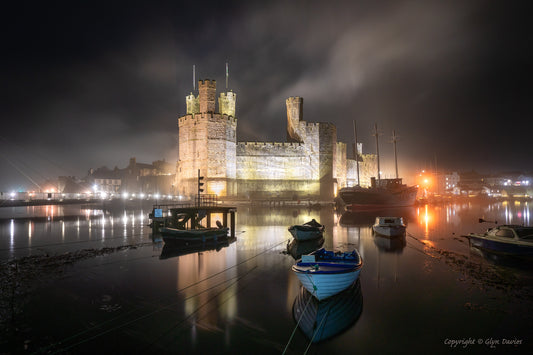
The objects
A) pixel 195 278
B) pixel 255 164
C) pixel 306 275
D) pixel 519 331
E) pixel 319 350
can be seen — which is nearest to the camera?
pixel 319 350

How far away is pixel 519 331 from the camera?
512cm

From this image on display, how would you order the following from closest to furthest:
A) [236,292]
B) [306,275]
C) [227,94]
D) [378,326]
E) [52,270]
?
[378,326] → [306,275] → [236,292] → [52,270] → [227,94]

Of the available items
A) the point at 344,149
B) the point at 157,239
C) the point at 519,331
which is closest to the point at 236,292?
the point at 519,331

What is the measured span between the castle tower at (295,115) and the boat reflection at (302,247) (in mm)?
27067

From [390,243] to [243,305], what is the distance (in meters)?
10.1

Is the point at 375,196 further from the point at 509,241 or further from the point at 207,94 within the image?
the point at 509,241

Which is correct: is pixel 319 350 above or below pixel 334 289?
below

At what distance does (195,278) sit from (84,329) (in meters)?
3.51

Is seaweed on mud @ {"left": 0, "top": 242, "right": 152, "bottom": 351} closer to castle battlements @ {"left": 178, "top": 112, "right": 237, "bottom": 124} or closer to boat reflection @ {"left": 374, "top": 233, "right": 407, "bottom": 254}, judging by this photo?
boat reflection @ {"left": 374, "top": 233, "right": 407, "bottom": 254}

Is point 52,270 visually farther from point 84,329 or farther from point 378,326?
point 378,326

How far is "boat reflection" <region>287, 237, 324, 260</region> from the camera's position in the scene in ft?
38.3

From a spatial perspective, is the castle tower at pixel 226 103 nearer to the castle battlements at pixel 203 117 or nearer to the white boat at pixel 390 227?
the castle battlements at pixel 203 117

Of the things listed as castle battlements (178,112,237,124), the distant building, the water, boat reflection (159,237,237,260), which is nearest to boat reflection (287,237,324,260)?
the water

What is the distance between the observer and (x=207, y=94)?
3397 cm
